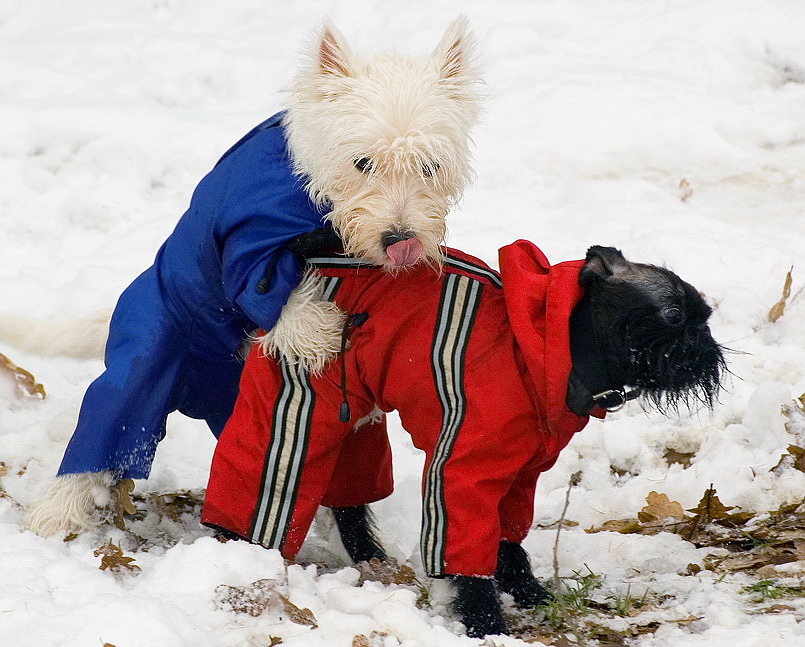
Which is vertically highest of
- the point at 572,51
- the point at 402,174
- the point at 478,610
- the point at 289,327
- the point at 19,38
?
the point at 572,51

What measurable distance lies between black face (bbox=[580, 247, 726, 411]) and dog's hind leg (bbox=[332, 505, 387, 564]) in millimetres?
1146

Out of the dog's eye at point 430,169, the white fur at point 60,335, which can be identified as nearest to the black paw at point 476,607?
the dog's eye at point 430,169

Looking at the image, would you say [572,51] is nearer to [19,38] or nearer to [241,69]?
[241,69]

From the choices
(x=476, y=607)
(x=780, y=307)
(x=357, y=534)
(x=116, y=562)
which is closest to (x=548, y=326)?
(x=476, y=607)

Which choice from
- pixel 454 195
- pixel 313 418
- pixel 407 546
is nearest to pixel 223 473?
pixel 313 418

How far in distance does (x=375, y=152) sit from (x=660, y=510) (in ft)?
5.42

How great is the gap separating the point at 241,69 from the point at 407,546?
4.73m

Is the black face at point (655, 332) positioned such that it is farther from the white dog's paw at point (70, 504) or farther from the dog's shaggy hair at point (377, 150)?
the white dog's paw at point (70, 504)

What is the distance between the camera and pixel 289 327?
112 inches

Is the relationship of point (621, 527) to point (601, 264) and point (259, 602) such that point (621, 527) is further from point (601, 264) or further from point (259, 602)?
point (259, 602)

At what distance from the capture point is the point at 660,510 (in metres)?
3.41

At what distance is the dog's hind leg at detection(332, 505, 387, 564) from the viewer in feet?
11.0

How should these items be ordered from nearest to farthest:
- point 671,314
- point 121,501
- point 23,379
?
point 671,314 < point 121,501 < point 23,379

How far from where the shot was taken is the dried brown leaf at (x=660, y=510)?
3389mm
